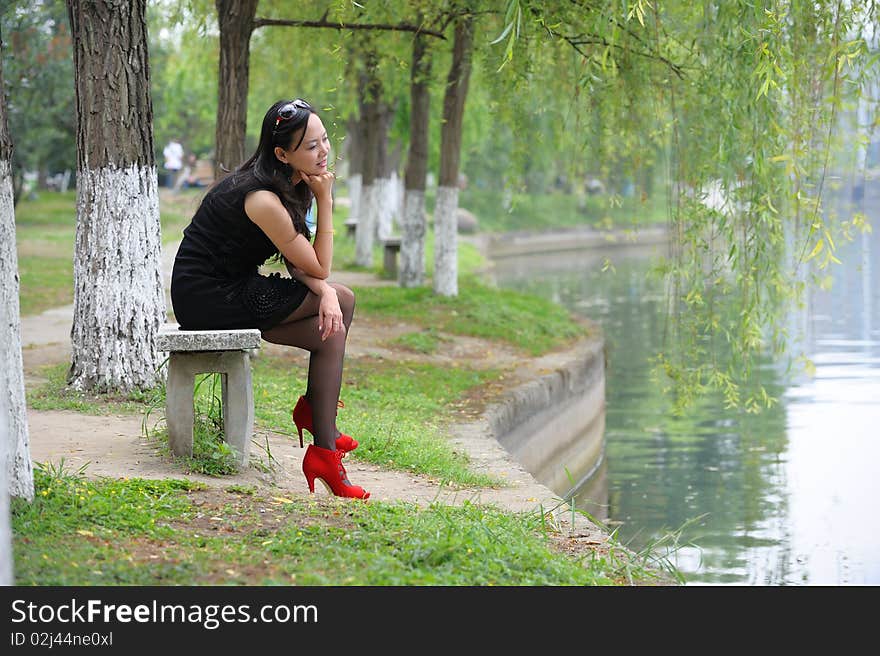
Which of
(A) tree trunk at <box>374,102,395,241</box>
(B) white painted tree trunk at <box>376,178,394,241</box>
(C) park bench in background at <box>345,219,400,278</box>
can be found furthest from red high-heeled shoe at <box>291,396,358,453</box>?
(B) white painted tree trunk at <box>376,178,394,241</box>

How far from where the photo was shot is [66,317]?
521 inches

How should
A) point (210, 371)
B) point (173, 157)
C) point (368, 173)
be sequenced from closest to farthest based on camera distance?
1. point (210, 371)
2. point (368, 173)
3. point (173, 157)

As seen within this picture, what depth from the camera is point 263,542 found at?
15.5 ft

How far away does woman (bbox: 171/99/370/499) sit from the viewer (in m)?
5.46

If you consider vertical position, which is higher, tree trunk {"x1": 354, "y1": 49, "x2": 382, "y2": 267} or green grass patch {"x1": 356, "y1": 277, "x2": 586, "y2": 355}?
tree trunk {"x1": 354, "y1": 49, "x2": 382, "y2": 267}

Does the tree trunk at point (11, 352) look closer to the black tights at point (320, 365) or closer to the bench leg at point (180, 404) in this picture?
the bench leg at point (180, 404)

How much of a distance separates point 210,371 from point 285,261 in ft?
2.27

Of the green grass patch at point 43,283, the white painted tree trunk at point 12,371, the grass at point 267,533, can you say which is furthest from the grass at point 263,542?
the green grass patch at point 43,283

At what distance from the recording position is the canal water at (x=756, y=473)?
8.70m

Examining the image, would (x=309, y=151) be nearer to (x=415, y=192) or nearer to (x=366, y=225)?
→ (x=415, y=192)

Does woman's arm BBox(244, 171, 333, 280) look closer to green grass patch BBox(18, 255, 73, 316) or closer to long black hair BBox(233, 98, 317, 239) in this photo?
long black hair BBox(233, 98, 317, 239)

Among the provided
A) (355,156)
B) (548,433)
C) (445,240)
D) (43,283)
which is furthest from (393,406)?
(355,156)

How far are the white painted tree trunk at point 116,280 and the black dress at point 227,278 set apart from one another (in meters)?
2.18
